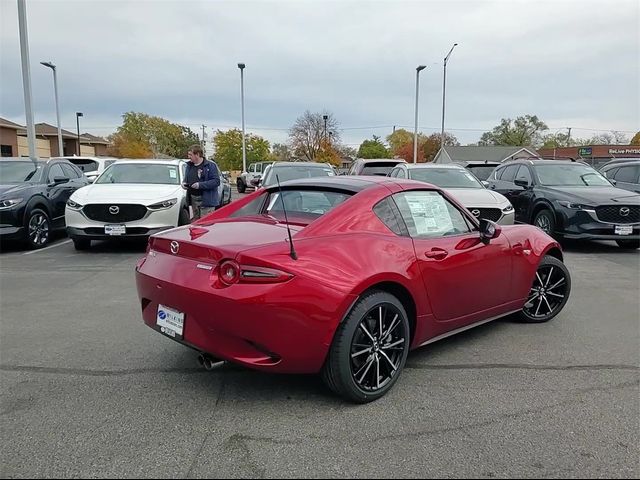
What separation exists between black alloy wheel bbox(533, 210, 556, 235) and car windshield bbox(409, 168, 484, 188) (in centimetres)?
134

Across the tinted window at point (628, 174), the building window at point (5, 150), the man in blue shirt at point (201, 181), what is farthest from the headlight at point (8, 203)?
the building window at point (5, 150)

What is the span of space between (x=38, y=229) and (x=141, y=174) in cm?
205

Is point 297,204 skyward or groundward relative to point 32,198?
skyward

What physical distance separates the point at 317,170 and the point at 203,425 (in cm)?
865

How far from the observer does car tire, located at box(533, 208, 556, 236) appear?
30.3ft

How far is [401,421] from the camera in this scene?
2959 millimetres

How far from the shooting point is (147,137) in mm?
81750

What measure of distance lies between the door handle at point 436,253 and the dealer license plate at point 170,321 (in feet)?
5.65

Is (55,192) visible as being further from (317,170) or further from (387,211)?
(387,211)

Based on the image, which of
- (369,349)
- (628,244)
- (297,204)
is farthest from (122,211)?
(628,244)

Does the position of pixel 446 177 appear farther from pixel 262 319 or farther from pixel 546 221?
pixel 262 319

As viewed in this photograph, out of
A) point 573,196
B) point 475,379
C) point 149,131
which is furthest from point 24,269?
point 149,131

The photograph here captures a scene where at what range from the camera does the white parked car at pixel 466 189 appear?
328 inches

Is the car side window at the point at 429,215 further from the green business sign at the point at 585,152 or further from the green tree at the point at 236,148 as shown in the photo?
the green business sign at the point at 585,152
